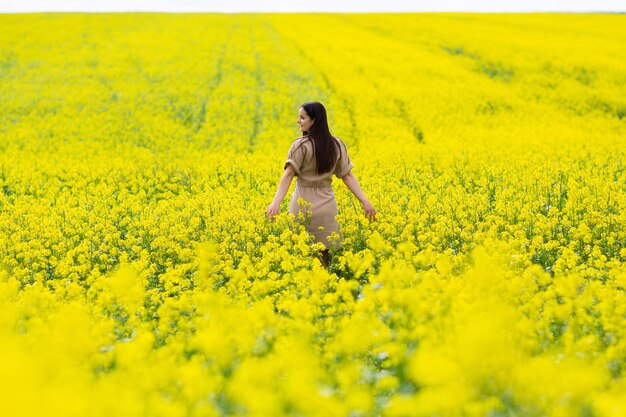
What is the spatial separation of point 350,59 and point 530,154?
49.9 ft

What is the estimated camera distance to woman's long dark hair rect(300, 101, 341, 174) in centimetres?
610

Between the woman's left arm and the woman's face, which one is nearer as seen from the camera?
the woman's face

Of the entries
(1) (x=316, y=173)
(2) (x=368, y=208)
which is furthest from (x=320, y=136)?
(2) (x=368, y=208)

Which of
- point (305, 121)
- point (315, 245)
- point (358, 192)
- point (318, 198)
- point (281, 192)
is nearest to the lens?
A: point (315, 245)

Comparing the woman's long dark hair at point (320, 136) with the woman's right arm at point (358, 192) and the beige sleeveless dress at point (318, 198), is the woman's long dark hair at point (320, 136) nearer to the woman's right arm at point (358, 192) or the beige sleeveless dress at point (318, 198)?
the beige sleeveless dress at point (318, 198)

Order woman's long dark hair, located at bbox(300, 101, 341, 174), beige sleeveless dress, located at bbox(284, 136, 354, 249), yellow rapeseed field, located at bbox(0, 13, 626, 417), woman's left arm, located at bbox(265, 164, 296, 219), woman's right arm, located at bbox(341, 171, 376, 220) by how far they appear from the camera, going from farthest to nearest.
A: woman's right arm, located at bbox(341, 171, 376, 220) → beige sleeveless dress, located at bbox(284, 136, 354, 249) → woman's left arm, located at bbox(265, 164, 296, 219) → woman's long dark hair, located at bbox(300, 101, 341, 174) → yellow rapeseed field, located at bbox(0, 13, 626, 417)

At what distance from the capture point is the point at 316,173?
6.38m

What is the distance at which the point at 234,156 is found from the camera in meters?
13.8

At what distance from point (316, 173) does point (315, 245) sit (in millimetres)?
826

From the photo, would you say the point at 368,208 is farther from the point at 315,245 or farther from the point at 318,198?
the point at 315,245

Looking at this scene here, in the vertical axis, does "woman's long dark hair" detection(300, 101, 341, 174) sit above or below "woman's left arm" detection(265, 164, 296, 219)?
above

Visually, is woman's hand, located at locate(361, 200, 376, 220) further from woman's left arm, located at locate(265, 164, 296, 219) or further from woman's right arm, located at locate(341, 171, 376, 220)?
woman's left arm, located at locate(265, 164, 296, 219)

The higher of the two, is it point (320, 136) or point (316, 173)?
point (320, 136)

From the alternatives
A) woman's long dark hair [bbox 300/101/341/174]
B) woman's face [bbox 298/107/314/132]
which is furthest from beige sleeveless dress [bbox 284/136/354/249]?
woman's face [bbox 298/107/314/132]
